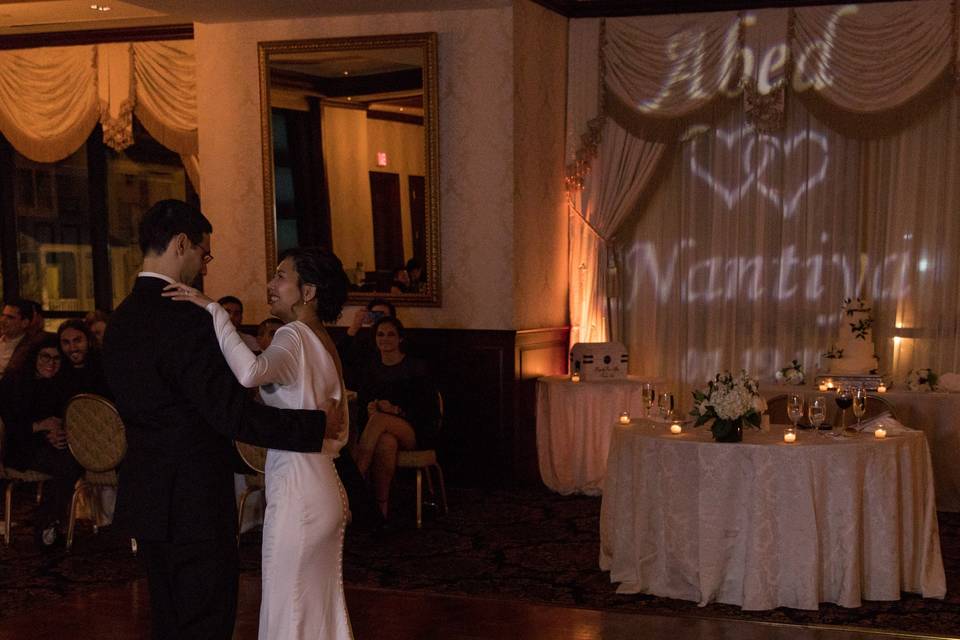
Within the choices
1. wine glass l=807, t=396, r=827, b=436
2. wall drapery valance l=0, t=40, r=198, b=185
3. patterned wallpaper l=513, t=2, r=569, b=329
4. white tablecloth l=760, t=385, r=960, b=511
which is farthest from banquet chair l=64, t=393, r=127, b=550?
white tablecloth l=760, t=385, r=960, b=511

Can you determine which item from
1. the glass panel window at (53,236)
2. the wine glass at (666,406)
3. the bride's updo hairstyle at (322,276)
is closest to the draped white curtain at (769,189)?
the wine glass at (666,406)

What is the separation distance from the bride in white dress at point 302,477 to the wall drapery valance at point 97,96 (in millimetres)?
6806

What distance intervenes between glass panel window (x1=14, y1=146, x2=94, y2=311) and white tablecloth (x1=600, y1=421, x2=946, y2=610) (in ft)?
23.2

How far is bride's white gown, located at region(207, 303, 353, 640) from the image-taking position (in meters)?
3.34

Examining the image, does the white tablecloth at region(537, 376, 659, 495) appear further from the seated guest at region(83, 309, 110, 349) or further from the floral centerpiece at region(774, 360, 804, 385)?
the seated guest at region(83, 309, 110, 349)

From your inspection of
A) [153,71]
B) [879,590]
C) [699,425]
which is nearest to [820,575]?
[879,590]

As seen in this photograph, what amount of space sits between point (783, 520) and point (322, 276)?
269 cm

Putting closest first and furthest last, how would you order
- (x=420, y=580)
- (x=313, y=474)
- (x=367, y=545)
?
(x=313, y=474) → (x=420, y=580) → (x=367, y=545)

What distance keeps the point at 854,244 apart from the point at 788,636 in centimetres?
450

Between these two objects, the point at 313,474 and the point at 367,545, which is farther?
the point at 367,545

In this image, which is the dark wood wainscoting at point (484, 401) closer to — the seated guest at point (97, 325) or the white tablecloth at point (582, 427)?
the white tablecloth at point (582, 427)

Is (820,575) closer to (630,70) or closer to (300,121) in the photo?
(630,70)

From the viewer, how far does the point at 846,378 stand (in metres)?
7.69

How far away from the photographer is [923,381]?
7.48 m
